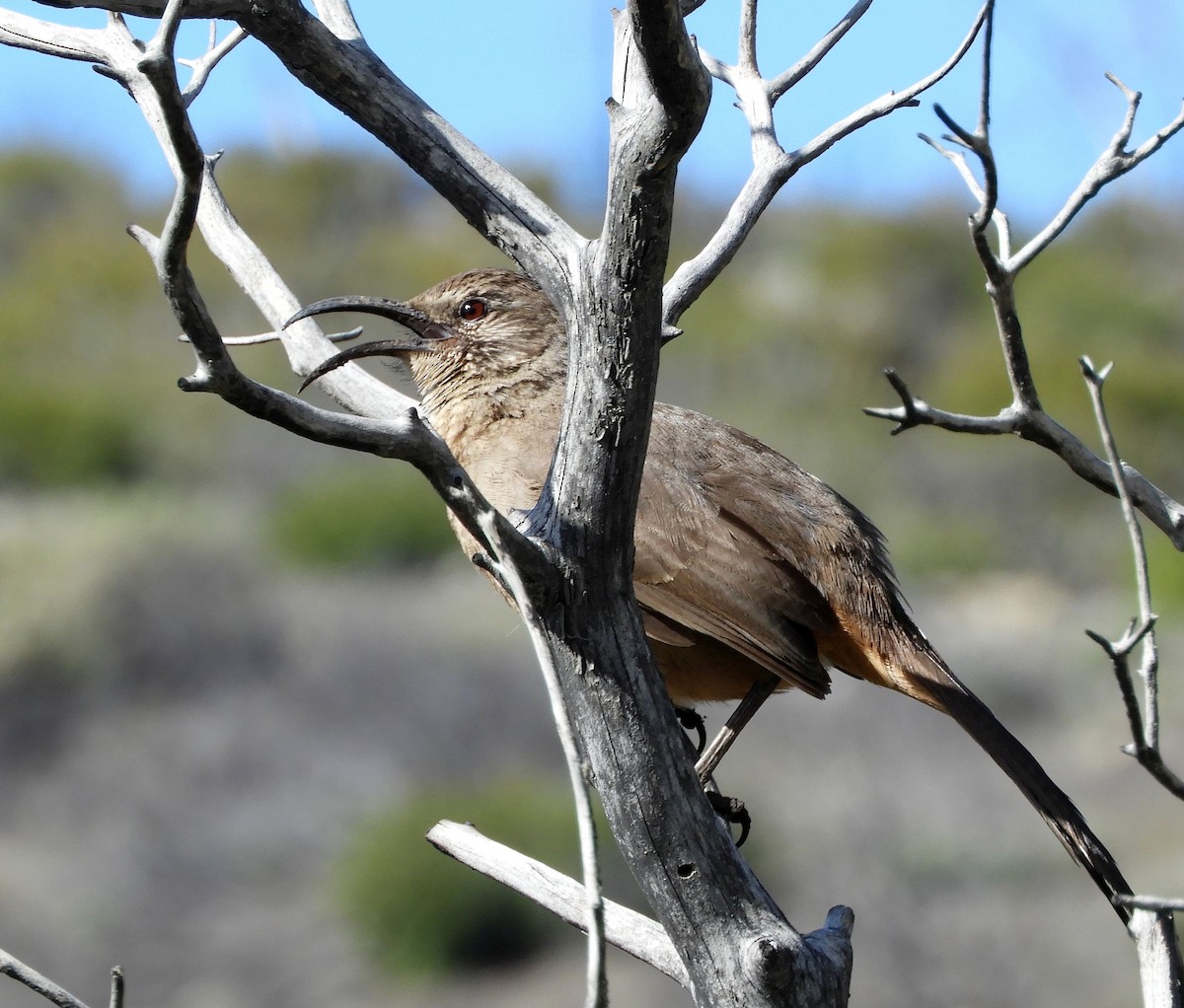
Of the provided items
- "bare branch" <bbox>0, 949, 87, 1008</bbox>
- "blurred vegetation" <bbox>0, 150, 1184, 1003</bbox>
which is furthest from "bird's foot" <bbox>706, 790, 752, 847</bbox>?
"blurred vegetation" <bbox>0, 150, 1184, 1003</bbox>

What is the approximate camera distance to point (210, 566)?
20.0m

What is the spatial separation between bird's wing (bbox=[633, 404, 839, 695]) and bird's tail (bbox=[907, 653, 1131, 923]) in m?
0.31

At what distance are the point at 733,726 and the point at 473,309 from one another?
5.98 ft

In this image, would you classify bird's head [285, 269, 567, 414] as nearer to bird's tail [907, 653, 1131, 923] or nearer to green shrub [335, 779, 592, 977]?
bird's tail [907, 653, 1131, 923]

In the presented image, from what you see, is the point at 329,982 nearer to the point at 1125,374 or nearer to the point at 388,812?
the point at 388,812

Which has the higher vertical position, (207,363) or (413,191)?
(413,191)

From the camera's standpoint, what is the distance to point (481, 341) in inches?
200

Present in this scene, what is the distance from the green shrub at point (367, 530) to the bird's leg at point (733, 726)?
20.0 meters

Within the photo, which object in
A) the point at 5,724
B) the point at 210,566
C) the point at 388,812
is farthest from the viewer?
the point at 210,566

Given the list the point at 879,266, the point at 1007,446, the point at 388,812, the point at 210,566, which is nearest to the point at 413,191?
the point at 879,266

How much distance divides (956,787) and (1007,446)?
1270cm

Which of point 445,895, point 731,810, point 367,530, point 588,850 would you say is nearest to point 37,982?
point 588,850

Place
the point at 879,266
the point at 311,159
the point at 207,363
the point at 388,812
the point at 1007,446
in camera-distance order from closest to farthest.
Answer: the point at 207,363 < the point at 388,812 < the point at 1007,446 < the point at 879,266 < the point at 311,159

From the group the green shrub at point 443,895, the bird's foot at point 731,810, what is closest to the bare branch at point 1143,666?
the bird's foot at point 731,810
